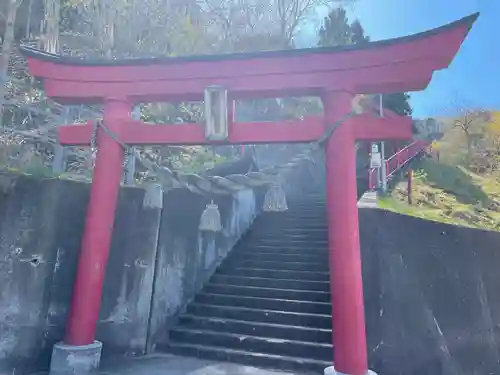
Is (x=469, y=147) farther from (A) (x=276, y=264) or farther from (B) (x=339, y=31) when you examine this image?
(A) (x=276, y=264)

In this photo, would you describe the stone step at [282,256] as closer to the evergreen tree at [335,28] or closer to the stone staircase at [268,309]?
the stone staircase at [268,309]

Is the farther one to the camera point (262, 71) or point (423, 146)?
point (423, 146)

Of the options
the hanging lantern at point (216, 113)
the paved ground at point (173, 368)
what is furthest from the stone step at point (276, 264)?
the hanging lantern at point (216, 113)

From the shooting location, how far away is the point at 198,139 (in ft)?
17.3

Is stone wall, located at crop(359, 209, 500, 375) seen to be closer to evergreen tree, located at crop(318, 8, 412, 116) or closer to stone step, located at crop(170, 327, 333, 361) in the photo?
stone step, located at crop(170, 327, 333, 361)

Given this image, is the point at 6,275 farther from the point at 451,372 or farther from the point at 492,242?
the point at 492,242

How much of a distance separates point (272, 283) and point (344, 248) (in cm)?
296

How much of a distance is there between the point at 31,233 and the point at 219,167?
6852 millimetres

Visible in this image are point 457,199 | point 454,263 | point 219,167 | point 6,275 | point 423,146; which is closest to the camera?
point 6,275

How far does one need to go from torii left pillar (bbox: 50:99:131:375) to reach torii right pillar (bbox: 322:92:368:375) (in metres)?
2.77

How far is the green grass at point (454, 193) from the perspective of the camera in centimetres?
1141

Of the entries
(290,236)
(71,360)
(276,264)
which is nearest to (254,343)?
(276,264)

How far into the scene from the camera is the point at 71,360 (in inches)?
194

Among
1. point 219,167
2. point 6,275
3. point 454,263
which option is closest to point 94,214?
point 6,275
